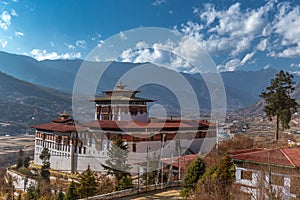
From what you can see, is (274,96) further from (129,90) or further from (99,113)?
(99,113)

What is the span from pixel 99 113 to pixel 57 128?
475cm

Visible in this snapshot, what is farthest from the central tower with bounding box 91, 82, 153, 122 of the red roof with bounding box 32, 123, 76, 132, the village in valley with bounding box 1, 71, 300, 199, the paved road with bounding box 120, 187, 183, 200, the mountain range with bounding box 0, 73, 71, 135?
the mountain range with bounding box 0, 73, 71, 135

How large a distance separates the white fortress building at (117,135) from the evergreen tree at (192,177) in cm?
965

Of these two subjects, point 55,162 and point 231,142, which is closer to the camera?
point 231,142

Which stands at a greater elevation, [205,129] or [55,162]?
[205,129]

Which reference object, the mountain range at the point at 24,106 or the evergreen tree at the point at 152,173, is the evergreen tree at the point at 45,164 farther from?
the mountain range at the point at 24,106

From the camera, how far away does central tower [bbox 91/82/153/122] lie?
30734 mm

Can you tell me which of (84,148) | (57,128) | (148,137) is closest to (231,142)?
(148,137)

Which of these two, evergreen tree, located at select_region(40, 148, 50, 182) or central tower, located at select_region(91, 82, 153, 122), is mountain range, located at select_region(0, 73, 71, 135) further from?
central tower, located at select_region(91, 82, 153, 122)

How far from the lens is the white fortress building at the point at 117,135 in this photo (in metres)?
24.3

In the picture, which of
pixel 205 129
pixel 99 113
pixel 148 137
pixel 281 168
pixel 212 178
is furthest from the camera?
pixel 99 113

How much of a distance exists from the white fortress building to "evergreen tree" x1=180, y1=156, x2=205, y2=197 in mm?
9646

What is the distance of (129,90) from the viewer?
32875 mm

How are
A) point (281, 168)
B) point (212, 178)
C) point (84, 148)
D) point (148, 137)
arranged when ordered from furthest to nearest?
point (84, 148) → point (148, 137) → point (212, 178) → point (281, 168)
